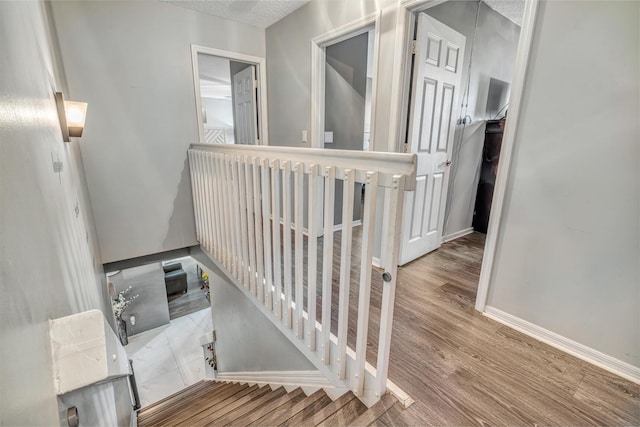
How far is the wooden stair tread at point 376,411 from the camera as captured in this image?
3.61ft

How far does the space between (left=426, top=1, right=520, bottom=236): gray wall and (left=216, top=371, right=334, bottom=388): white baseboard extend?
2106 millimetres

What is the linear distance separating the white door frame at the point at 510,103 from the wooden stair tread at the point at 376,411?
101 cm

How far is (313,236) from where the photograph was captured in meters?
1.32

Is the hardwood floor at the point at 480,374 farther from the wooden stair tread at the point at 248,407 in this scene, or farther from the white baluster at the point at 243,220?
the wooden stair tread at the point at 248,407

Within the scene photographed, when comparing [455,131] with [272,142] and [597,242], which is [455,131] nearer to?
[597,242]

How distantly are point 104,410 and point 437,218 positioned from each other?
2.72 m

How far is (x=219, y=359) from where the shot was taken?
4457 millimetres

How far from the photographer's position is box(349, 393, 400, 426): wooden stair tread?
1.10 m

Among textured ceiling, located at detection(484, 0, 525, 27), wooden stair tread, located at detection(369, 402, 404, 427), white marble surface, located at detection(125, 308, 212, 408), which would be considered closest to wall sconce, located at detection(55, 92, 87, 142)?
wooden stair tread, located at detection(369, 402, 404, 427)

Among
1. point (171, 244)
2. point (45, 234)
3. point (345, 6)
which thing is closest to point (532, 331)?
point (45, 234)

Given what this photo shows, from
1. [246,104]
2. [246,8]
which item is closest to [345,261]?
[246,8]

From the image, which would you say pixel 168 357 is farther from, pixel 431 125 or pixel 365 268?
pixel 431 125

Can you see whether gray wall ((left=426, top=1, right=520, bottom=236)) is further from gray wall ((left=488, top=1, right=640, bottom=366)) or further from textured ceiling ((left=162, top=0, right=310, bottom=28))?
textured ceiling ((left=162, top=0, right=310, bottom=28))

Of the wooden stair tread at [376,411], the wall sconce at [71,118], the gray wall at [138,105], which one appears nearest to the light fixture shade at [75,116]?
the wall sconce at [71,118]
